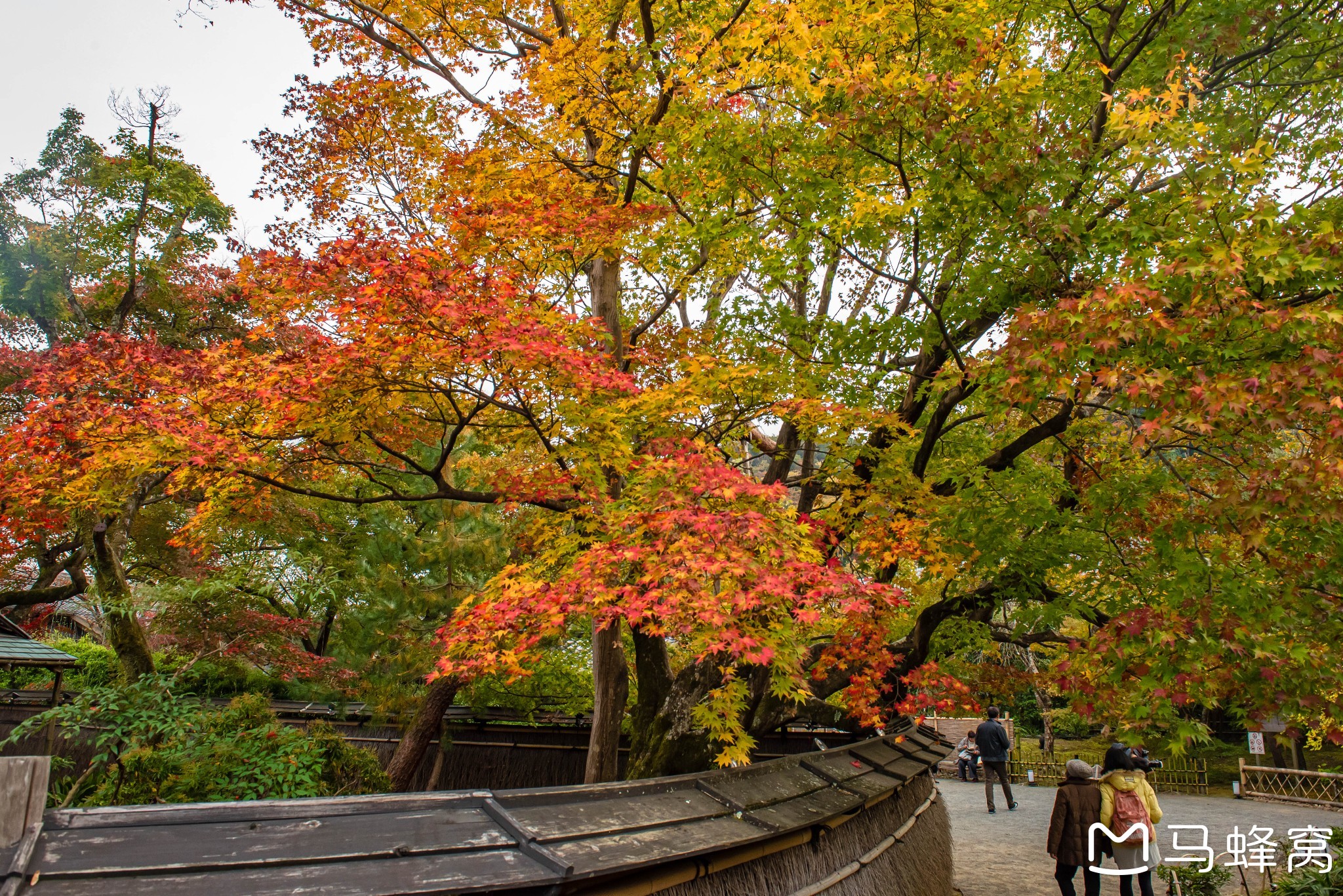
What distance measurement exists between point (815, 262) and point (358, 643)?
9441mm

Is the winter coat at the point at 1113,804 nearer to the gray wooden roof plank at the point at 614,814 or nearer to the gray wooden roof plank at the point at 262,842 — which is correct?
the gray wooden roof plank at the point at 614,814

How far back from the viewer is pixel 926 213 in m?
6.22

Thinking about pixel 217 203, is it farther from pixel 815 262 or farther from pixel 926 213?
pixel 926 213

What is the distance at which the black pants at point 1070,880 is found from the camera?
6.09m

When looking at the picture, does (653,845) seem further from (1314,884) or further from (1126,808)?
(1314,884)

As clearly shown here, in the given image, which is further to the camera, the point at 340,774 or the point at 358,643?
the point at 358,643

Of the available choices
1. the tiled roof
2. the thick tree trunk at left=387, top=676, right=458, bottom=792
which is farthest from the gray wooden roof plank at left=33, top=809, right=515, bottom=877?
the tiled roof

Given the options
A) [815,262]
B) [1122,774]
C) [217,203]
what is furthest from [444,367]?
[217,203]

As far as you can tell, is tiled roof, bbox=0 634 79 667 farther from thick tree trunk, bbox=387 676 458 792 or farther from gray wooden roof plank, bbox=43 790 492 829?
gray wooden roof plank, bbox=43 790 492 829

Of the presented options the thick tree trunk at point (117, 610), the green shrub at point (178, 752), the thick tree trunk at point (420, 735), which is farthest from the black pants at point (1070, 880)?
the thick tree trunk at point (117, 610)

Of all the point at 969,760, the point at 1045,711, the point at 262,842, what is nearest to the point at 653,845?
the point at 262,842

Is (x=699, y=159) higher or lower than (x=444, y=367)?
higher

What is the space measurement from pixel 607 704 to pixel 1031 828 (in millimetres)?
7643

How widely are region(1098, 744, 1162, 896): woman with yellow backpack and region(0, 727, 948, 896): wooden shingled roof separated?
11.5 feet
